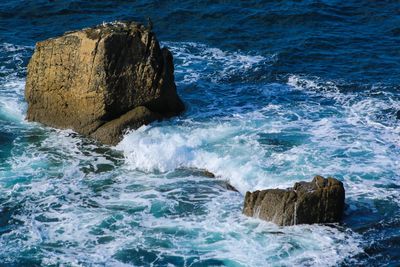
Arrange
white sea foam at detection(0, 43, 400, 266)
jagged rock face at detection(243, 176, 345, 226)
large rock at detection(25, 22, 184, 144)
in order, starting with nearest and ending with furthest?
white sea foam at detection(0, 43, 400, 266), jagged rock face at detection(243, 176, 345, 226), large rock at detection(25, 22, 184, 144)

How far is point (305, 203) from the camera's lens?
61.0ft

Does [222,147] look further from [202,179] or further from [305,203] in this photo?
[305,203]

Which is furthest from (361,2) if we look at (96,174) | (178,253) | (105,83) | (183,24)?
(178,253)

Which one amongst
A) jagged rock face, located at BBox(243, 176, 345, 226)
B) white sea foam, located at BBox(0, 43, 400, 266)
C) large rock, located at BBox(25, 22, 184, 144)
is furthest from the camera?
large rock, located at BBox(25, 22, 184, 144)

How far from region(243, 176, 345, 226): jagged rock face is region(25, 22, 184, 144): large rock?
20.6 ft

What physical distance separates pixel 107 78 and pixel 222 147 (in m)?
3.82

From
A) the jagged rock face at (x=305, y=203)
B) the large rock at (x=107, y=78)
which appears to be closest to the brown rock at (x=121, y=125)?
the large rock at (x=107, y=78)

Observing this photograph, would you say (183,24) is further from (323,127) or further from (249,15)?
(323,127)

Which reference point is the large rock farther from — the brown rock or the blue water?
the blue water

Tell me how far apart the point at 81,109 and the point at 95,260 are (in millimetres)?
7219

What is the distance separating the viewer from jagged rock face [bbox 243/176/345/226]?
61.0ft

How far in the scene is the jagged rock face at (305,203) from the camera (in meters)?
18.6

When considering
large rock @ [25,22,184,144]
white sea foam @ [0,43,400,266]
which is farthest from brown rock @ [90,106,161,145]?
white sea foam @ [0,43,400,266]

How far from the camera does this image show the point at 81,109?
79.0 ft
